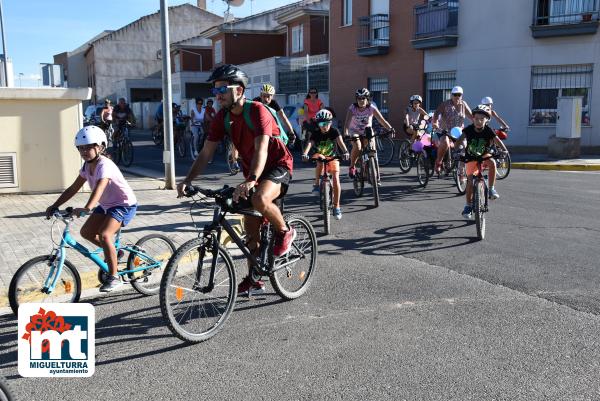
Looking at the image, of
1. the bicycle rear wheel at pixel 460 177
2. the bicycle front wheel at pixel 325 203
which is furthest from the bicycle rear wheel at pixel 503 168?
the bicycle front wheel at pixel 325 203

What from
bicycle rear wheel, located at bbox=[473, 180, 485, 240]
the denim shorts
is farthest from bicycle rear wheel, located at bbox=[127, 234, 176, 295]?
bicycle rear wheel, located at bbox=[473, 180, 485, 240]

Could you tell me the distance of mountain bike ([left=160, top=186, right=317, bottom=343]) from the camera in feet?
14.8

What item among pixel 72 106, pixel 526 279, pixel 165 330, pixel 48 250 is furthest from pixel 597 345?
pixel 72 106

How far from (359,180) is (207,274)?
22.7 feet

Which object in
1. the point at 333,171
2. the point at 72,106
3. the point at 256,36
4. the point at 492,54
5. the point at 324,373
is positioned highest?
the point at 256,36

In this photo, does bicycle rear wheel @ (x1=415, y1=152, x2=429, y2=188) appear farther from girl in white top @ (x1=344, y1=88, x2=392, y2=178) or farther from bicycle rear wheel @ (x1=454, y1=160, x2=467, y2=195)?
girl in white top @ (x1=344, y1=88, x2=392, y2=178)

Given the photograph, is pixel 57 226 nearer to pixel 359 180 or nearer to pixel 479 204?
pixel 359 180

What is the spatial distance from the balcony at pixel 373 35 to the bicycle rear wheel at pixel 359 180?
657 inches

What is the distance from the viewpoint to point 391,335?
187 inches

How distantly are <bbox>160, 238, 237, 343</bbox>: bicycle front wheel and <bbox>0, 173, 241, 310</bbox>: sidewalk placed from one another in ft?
4.38

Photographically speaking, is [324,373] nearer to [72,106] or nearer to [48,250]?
[48,250]

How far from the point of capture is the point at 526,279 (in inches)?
242

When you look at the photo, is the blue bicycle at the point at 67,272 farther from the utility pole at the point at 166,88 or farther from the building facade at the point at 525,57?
the building facade at the point at 525,57

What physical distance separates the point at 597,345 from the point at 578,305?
90cm
